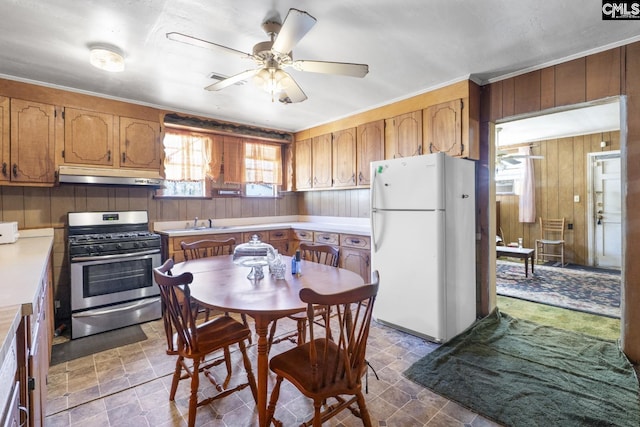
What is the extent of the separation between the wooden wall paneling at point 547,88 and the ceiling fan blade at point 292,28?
2235 millimetres

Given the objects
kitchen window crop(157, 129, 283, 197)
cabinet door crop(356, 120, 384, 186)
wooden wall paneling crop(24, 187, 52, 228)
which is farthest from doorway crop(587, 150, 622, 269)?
wooden wall paneling crop(24, 187, 52, 228)

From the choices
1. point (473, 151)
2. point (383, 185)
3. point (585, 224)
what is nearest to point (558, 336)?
point (473, 151)

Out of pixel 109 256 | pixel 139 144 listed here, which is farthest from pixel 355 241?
pixel 139 144

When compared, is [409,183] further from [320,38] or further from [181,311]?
[181,311]

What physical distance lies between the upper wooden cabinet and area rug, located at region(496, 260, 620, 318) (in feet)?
9.93

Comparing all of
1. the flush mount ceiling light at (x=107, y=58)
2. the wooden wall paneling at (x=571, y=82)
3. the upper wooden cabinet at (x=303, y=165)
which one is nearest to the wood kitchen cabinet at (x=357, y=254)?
the upper wooden cabinet at (x=303, y=165)

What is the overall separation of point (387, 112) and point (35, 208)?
12.4ft

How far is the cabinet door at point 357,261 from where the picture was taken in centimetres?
355

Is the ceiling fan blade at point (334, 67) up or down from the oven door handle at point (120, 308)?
up

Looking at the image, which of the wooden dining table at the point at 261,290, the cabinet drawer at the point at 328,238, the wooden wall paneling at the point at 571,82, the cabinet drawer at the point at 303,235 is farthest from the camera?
the cabinet drawer at the point at 303,235

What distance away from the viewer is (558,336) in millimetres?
2795

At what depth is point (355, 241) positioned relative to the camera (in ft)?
12.1

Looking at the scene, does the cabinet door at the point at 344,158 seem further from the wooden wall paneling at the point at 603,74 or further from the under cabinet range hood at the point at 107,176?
the wooden wall paneling at the point at 603,74

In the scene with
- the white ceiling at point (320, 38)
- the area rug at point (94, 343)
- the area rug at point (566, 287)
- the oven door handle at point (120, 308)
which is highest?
the white ceiling at point (320, 38)
